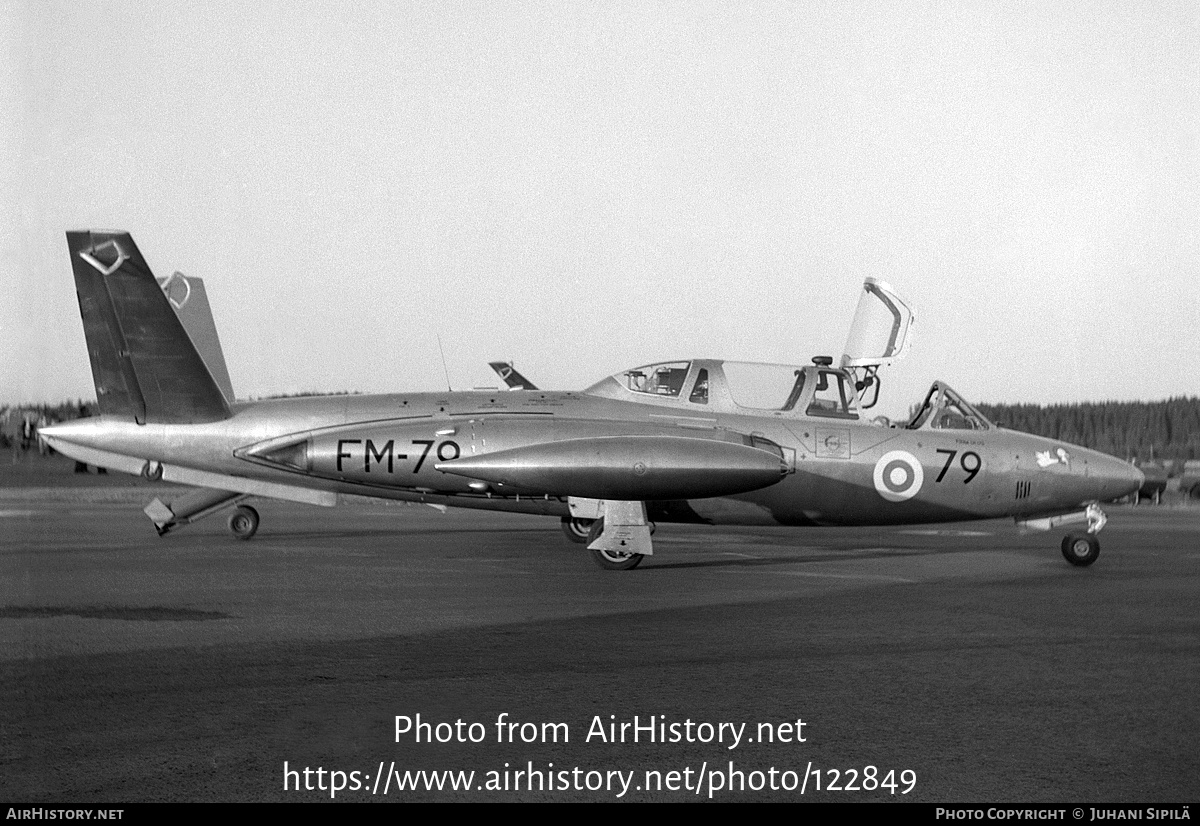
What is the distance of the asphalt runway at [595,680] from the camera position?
520 cm

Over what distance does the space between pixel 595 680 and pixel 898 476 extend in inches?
354

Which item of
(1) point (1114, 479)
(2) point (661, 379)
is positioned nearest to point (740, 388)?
(2) point (661, 379)

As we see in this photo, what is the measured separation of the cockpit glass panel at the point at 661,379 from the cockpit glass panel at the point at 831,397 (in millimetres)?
1824

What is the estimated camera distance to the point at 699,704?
21.8 feet

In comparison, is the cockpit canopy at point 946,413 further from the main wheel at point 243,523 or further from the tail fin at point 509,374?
the tail fin at point 509,374

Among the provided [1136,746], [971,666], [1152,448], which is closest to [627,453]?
[971,666]

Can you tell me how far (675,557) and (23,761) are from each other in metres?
11.9

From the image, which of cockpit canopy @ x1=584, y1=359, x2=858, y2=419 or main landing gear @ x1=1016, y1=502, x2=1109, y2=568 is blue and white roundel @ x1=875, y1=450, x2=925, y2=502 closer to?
cockpit canopy @ x1=584, y1=359, x2=858, y2=419

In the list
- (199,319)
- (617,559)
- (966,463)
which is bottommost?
(617,559)

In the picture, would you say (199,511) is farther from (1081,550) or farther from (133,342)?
(1081,550)

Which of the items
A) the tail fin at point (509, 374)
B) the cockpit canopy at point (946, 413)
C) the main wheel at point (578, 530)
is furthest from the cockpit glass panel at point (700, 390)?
the tail fin at point (509, 374)

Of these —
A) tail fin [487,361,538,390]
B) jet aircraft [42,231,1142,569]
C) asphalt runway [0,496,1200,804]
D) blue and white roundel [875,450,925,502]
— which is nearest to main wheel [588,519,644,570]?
jet aircraft [42,231,1142,569]

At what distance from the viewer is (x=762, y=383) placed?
15.8m

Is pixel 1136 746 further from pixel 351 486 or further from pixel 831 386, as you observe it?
pixel 351 486
